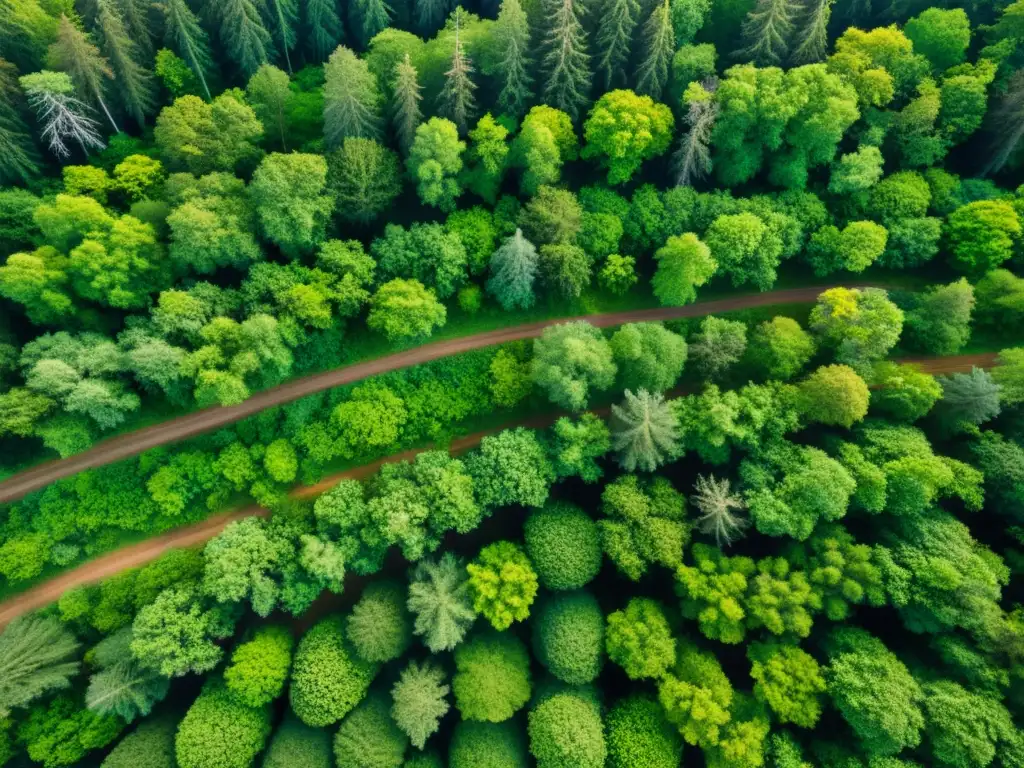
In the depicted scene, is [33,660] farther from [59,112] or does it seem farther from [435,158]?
[435,158]

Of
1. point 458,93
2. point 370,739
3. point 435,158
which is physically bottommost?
point 370,739

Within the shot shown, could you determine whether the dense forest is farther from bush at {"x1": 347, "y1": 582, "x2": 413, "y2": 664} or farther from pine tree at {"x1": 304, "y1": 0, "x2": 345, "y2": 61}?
pine tree at {"x1": 304, "y1": 0, "x2": 345, "y2": 61}

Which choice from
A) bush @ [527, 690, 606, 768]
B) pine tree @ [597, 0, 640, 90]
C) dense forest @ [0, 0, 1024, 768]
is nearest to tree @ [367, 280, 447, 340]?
dense forest @ [0, 0, 1024, 768]

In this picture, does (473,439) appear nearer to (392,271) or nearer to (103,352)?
(392,271)

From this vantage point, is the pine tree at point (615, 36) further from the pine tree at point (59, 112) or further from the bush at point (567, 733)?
the bush at point (567, 733)

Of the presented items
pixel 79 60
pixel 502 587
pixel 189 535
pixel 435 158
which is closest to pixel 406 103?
pixel 435 158

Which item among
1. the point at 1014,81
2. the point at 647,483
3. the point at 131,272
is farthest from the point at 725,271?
the point at 131,272

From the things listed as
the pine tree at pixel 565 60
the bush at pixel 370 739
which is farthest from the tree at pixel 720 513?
the pine tree at pixel 565 60
